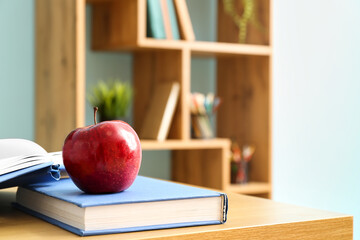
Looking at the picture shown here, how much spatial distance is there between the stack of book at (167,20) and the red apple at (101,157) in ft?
5.10

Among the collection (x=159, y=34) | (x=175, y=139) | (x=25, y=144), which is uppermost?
(x=159, y=34)

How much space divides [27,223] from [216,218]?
9.0 inches

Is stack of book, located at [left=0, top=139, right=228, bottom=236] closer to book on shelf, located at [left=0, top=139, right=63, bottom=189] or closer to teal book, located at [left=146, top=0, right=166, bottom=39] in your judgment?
book on shelf, located at [left=0, top=139, right=63, bottom=189]

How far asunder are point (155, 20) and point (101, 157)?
62.6 inches

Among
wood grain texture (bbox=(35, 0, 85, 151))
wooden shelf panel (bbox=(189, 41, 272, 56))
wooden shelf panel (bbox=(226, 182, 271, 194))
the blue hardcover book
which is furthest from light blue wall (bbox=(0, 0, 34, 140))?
the blue hardcover book

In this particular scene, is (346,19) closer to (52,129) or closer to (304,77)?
(304,77)

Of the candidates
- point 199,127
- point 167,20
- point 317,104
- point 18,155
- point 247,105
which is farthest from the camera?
point 317,104

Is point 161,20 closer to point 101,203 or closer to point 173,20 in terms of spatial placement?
point 173,20

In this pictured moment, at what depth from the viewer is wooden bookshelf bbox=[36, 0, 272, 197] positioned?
2.12 metres

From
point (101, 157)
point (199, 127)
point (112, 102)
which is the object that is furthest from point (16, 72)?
point (101, 157)

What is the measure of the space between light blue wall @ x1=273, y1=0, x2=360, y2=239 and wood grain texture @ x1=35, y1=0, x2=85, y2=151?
1.13m

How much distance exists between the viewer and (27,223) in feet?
2.26

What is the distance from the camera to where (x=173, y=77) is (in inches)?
92.5

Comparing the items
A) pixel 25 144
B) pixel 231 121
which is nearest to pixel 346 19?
pixel 231 121
